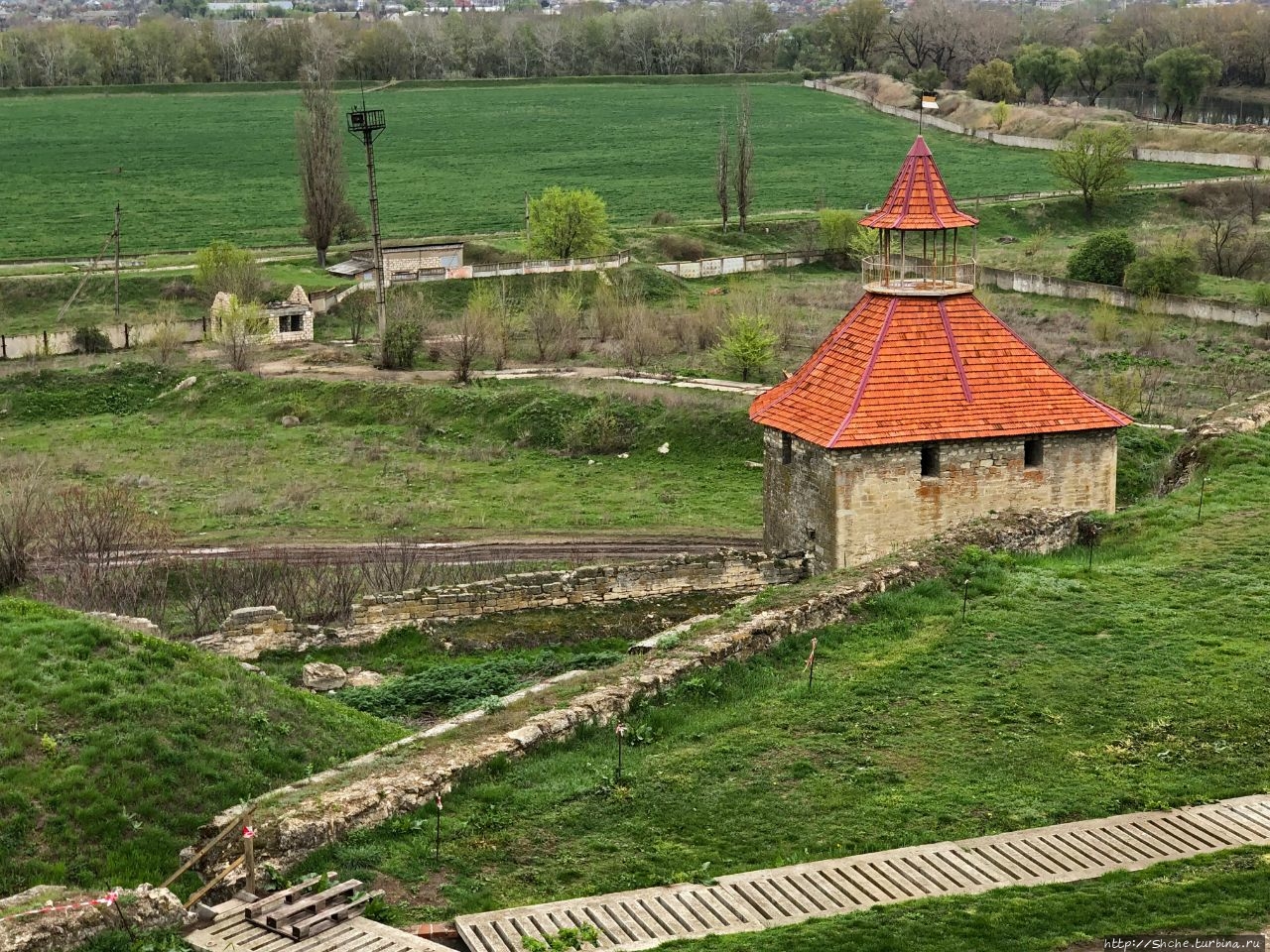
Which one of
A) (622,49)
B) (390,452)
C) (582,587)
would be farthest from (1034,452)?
(622,49)

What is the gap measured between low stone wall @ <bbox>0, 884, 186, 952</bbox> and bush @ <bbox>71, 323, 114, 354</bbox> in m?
49.8

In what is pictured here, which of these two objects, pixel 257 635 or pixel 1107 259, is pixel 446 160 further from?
pixel 257 635

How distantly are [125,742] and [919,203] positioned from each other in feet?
55.5

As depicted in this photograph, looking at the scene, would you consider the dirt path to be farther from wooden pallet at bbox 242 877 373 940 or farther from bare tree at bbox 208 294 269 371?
wooden pallet at bbox 242 877 373 940

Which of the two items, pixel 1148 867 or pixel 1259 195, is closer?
pixel 1148 867

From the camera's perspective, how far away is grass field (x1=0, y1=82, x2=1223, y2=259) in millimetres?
93875

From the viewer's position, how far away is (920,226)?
28.2 meters

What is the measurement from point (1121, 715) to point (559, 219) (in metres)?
58.2

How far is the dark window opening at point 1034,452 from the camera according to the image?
2708cm

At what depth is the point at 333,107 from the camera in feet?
232

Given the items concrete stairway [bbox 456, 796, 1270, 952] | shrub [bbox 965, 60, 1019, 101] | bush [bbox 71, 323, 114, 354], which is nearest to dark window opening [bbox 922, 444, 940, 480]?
concrete stairway [bbox 456, 796, 1270, 952]

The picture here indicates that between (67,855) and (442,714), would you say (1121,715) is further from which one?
(67,855)

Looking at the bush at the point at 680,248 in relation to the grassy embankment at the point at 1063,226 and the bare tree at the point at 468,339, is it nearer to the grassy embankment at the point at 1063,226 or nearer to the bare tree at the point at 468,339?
the grassy embankment at the point at 1063,226

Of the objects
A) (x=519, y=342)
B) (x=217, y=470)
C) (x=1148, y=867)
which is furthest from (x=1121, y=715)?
(x=519, y=342)
